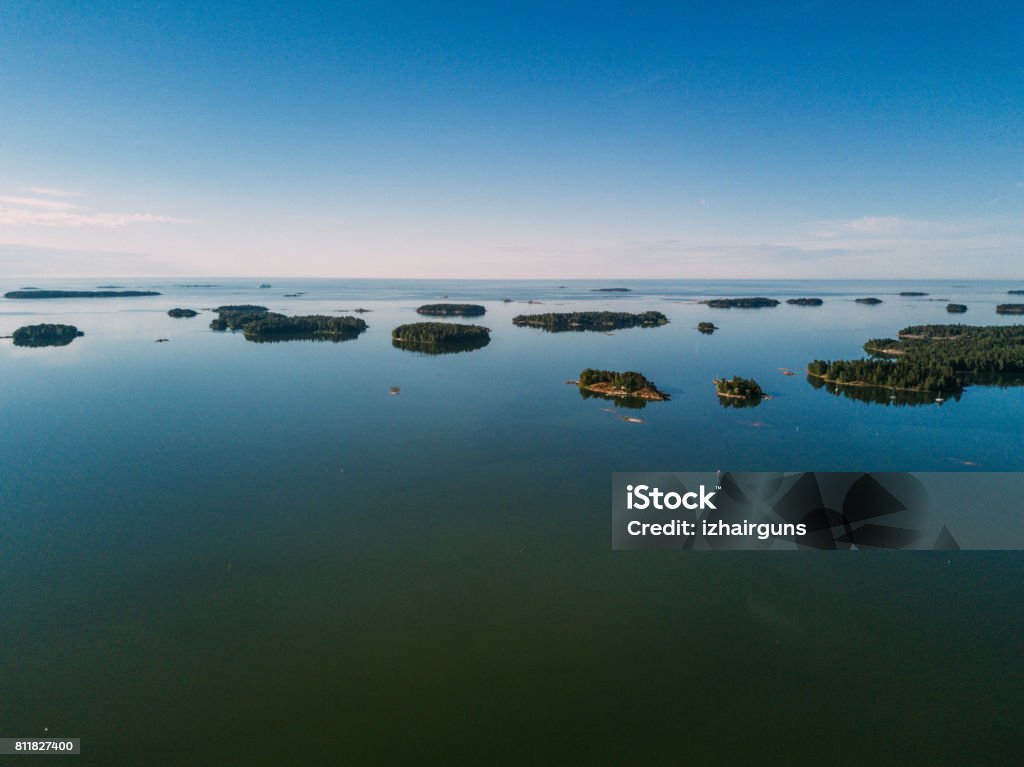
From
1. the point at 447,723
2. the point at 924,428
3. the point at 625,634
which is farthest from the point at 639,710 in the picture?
the point at 924,428

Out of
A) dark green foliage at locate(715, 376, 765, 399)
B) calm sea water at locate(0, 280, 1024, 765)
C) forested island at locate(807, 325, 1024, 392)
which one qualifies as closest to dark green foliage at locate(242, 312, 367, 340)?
calm sea water at locate(0, 280, 1024, 765)

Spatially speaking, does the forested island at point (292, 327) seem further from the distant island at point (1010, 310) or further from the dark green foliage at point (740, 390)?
the distant island at point (1010, 310)

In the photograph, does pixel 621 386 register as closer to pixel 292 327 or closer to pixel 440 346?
pixel 440 346

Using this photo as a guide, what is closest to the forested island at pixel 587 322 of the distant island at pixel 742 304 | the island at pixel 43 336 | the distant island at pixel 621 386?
the distant island at pixel 742 304

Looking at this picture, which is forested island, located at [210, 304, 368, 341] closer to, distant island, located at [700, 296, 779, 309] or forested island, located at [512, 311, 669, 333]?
forested island, located at [512, 311, 669, 333]

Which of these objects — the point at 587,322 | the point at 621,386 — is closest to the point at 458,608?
the point at 621,386

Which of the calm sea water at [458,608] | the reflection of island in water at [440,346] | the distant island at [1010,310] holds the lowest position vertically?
the calm sea water at [458,608]
